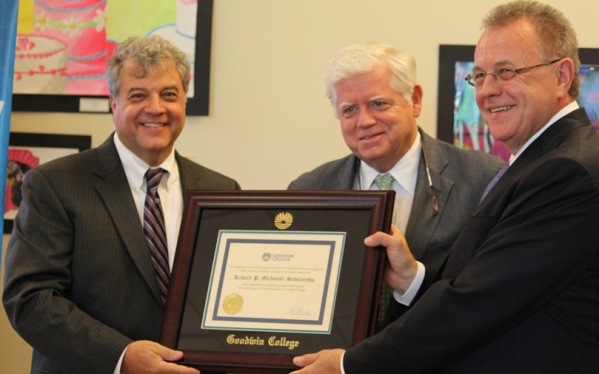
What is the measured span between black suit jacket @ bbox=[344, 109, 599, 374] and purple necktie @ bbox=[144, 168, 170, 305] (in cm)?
88

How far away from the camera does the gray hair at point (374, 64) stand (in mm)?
3152

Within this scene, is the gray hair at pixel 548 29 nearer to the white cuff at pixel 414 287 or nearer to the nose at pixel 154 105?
the white cuff at pixel 414 287

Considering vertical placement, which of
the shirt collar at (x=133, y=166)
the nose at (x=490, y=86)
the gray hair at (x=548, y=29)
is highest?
the gray hair at (x=548, y=29)

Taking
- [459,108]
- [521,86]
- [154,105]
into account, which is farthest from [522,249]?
[459,108]

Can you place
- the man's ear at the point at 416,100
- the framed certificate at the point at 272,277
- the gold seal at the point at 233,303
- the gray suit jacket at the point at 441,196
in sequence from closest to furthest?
the framed certificate at the point at 272,277, the gold seal at the point at 233,303, the gray suit jacket at the point at 441,196, the man's ear at the point at 416,100

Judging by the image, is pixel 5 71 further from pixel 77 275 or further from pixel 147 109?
pixel 77 275

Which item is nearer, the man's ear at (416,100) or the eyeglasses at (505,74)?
the eyeglasses at (505,74)

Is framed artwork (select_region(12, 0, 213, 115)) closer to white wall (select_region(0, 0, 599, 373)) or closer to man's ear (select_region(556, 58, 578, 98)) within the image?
white wall (select_region(0, 0, 599, 373))

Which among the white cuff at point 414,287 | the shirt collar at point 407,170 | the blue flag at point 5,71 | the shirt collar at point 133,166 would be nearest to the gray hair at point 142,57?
the shirt collar at point 133,166

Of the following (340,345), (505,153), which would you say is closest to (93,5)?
(505,153)

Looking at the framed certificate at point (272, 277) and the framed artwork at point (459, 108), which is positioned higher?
the framed artwork at point (459, 108)

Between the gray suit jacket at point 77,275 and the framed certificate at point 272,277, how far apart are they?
19 centimetres

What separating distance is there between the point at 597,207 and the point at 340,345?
83 cm

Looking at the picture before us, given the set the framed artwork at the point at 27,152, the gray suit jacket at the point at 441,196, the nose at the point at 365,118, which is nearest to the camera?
the gray suit jacket at the point at 441,196
